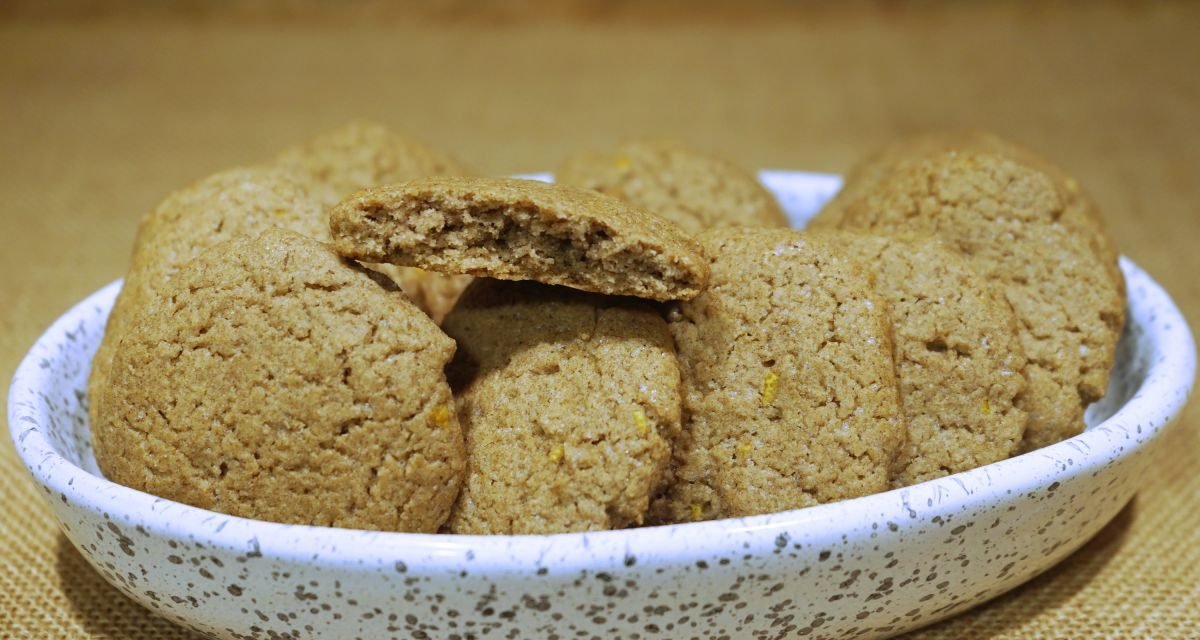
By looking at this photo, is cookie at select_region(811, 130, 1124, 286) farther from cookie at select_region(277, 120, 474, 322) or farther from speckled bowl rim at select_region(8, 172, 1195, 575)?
cookie at select_region(277, 120, 474, 322)

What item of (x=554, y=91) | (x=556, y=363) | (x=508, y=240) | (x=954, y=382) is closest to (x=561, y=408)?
(x=556, y=363)

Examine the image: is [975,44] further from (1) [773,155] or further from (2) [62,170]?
(2) [62,170]

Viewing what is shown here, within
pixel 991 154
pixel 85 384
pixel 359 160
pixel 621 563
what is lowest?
pixel 85 384

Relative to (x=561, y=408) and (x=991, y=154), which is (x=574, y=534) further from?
(x=991, y=154)

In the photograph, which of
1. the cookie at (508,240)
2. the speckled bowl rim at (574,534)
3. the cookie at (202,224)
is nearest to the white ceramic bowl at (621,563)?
the speckled bowl rim at (574,534)

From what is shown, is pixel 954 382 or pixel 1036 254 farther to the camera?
pixel 1036 254

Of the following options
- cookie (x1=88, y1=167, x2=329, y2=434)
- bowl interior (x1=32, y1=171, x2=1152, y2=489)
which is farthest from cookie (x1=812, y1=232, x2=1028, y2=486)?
cookie (x1=88, y1=167, x2=329, y2=434)

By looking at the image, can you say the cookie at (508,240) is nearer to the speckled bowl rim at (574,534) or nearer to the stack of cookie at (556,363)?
the stack of cookie at (556,363)
